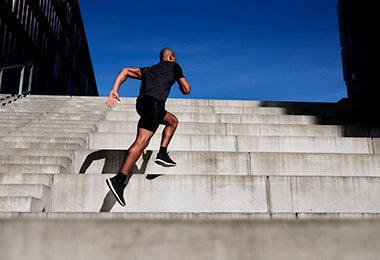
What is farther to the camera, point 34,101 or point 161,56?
point 34,101

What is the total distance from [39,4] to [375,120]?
30876 millimetres

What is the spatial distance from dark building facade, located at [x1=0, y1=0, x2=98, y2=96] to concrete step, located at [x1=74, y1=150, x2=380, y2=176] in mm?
7740

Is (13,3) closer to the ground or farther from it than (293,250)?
farther from it

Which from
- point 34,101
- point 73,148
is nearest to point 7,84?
point 34,101

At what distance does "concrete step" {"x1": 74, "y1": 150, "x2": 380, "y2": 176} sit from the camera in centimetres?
538

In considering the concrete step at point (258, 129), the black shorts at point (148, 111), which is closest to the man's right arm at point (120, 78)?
the black shorts at point (148, 111)

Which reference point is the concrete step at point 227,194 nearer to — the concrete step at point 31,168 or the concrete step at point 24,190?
the concrete step at point 24,190

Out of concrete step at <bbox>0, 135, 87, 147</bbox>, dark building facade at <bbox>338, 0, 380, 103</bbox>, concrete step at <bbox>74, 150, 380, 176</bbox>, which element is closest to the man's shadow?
concrete step at <bbox>74, 150, 380, 176</bbox>

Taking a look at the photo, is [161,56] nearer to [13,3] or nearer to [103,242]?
[103,242]

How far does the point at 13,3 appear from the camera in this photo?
26.0 meters

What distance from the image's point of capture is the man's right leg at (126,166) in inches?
153

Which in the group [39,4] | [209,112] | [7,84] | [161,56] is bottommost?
[161,56]

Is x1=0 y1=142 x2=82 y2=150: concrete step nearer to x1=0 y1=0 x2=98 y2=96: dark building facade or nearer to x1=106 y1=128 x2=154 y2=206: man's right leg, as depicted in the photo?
x1=106 y1=128 x2=154 y2=206: man's right leg

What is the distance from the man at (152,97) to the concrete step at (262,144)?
190 centimetres
